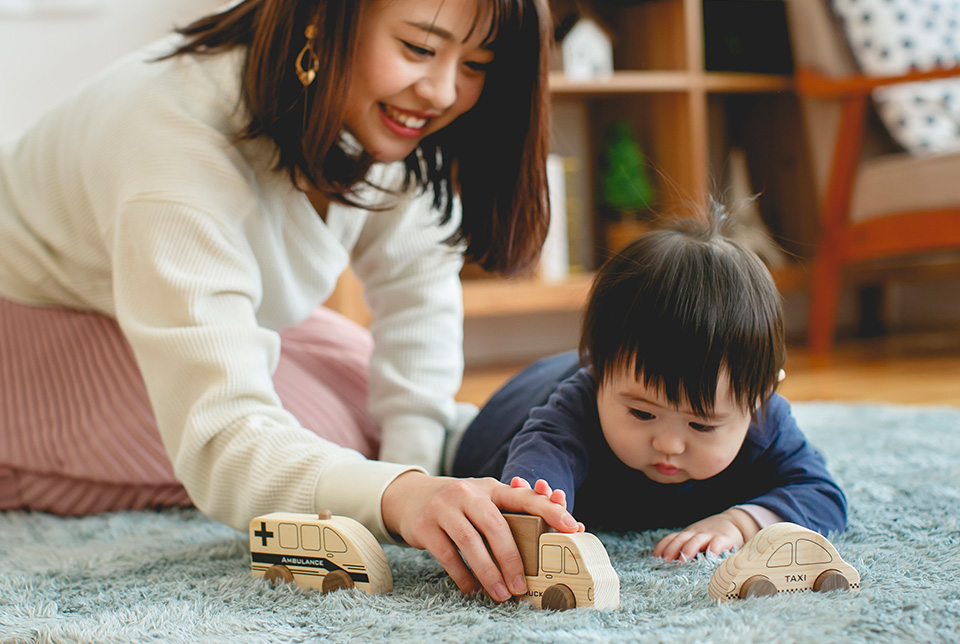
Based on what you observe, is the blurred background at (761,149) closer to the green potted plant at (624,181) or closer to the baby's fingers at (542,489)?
the green potted plant at (624,181)

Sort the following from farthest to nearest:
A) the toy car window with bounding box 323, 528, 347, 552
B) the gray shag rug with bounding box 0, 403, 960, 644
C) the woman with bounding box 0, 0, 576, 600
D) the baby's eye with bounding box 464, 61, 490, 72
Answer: the baby's eye with bounding box 464, 61, 490, 72
the woman with bounding box 0, 0, 576, 600
the toy car window with bounding box 323, 528, 347, 552
the gray shag rug with bounding box 0, 403, 960, 644

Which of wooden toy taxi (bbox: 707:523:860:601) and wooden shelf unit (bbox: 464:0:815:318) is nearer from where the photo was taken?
wooden toy taxi (bbox: 707:523:860:601)

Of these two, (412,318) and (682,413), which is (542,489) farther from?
(412,318)

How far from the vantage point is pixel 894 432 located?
4.05 ft

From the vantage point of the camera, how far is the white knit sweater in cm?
77

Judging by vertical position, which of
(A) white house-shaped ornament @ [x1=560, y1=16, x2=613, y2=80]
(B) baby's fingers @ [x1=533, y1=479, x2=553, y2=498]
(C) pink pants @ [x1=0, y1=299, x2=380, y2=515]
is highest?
(A) white house-shaped ornament @ [x1=560, y1=16, x2=613, y2=80]

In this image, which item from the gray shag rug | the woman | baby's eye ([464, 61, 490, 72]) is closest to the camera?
the gray shag rug

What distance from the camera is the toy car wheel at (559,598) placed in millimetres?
606

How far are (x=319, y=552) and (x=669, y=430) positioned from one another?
281mm

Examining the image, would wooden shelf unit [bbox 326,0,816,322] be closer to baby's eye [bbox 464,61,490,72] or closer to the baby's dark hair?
baby's eye [bbox 464,61,490,72]

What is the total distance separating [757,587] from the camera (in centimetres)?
61

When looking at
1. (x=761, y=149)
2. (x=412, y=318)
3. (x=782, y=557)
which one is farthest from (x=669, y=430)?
(x=761, y=149)

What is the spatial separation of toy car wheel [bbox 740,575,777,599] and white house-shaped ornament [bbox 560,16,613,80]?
180 cm

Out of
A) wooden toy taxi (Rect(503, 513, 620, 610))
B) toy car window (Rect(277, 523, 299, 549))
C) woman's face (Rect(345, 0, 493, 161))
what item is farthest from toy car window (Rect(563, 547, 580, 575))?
woman's face (Rect(345, 0, 493, 161))
